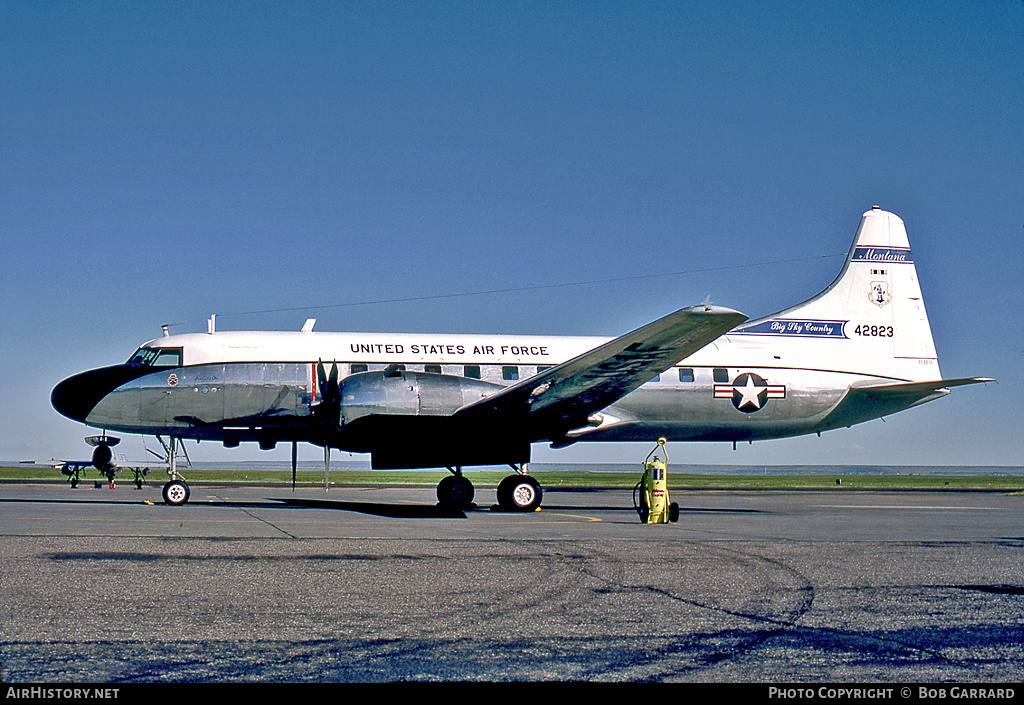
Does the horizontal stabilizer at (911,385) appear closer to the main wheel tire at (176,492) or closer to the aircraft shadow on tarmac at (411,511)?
the aircraft shadow on tarmac at (411,511)

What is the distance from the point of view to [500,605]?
7.71 metres

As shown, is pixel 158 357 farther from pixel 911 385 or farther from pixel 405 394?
pixel 911 385

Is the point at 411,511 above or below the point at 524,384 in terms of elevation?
below

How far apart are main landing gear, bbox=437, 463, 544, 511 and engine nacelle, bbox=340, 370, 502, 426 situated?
2.47 metres

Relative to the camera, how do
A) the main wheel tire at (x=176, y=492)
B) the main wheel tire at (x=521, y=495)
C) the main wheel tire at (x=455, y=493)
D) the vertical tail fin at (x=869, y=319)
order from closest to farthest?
1. the main wheel tire at (x=521, y=495)
2. the main wheel tire at (x=455, y=493)
3. the main wheel tire at (x=176, y=492)
4. the vertical tail fin at (x=869, y=319)

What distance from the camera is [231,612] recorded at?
7.22 metres

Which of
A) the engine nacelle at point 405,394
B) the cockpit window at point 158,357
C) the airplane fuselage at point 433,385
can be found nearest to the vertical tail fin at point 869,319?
the airplane fuselage at point 433,385

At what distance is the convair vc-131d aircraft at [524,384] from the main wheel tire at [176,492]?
4 centimetres

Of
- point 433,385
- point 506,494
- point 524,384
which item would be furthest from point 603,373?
point 506,494

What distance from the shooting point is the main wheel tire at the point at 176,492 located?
21.9 m

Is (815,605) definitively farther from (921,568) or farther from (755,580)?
(921,568)

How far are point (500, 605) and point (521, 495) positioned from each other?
13.7 metres

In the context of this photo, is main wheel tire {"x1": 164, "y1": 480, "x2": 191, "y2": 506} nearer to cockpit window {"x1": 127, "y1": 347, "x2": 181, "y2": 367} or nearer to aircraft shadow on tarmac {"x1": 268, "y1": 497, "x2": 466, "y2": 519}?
cockpit window {"x1": 127, "y1": 347, "x2": 181, "y2": 367}
